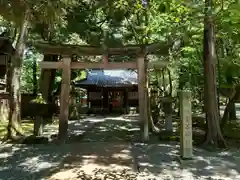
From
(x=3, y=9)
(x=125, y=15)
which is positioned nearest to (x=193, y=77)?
(x=125, y=15)

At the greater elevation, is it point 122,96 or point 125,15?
point 125,15

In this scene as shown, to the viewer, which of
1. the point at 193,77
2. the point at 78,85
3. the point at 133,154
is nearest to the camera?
the point at 133,154

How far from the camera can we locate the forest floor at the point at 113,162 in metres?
5.88

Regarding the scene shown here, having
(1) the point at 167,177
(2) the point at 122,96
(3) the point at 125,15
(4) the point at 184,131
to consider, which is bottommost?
(1) the point at 167,177

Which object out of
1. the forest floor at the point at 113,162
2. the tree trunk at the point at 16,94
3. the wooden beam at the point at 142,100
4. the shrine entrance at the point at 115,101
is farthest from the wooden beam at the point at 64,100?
the shrine entrance at the point at 115,101

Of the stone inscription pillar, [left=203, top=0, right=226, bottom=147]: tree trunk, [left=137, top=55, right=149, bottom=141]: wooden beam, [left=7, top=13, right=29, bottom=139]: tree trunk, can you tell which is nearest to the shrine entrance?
[left=7, top=13, right=29, bottom=139]: tree trunk

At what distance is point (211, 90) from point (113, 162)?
4272 mm

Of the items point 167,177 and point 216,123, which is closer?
point 167,177

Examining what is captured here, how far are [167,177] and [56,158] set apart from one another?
9.89 feet

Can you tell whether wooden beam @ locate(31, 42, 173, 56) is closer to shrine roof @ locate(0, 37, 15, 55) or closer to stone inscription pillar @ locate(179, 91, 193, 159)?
stone inscription pillar @ locate(179, 91, 193, 159)

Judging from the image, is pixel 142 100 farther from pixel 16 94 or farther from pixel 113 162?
pixel 16 94

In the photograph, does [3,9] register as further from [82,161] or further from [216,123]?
[216,123]

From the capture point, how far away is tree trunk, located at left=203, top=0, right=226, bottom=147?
9.02 m

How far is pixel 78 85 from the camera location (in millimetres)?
23781
